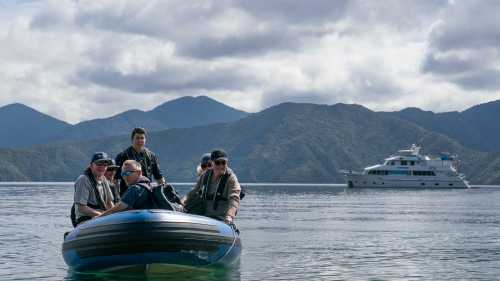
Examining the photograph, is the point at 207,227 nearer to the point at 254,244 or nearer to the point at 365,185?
the point at 254,244

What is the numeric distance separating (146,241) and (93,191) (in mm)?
2306

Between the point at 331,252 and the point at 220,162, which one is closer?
the point at 220,162

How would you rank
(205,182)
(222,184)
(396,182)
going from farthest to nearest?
(396,182) < (205,182) < (222,184)

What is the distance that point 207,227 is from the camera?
671 inches

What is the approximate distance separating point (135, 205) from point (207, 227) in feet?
6.31

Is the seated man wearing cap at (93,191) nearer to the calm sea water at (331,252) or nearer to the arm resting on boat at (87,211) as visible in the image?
the arm resting on boat at (87,211)

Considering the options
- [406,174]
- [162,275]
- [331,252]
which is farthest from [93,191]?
[406,174]

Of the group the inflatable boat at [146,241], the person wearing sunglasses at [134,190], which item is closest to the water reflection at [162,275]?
the inflatable boat at [146,241]

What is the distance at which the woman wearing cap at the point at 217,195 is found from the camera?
1853 centimetres

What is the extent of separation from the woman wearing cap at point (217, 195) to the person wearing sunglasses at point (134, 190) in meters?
2.56

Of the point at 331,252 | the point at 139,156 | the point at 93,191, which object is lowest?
the point at 331,252

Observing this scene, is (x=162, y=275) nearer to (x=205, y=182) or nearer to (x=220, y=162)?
(x=205, y=182)

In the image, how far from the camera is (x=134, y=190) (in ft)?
52.4

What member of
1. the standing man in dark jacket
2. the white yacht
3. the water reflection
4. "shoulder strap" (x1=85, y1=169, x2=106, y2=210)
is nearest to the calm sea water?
the water reflection
